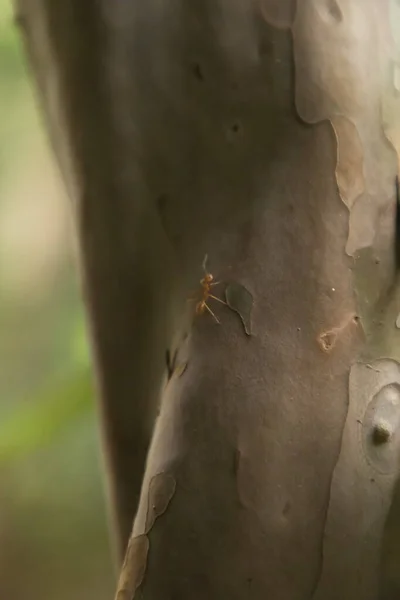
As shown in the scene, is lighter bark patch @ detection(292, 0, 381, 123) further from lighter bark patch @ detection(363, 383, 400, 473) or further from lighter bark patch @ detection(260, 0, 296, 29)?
lighter bark patch @ detection(363, 383, 400, 473)

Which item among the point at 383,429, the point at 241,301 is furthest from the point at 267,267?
the point at 383,429

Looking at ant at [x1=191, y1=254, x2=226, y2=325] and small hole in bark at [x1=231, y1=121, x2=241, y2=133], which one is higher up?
small hole in bark at [x1=231, y1=121, x2=241, y2=133]

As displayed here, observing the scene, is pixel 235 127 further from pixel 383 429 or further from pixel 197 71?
pixel 383 429

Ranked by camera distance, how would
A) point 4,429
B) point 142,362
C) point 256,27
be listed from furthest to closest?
point 4,429
point 142,362
point 256,27

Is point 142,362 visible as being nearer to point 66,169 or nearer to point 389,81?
point 66,169

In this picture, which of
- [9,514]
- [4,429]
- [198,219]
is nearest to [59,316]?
[4,429]

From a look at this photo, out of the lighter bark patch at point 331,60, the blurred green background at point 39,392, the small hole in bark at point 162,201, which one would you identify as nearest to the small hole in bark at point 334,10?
the lighter bark patch at point 331,60

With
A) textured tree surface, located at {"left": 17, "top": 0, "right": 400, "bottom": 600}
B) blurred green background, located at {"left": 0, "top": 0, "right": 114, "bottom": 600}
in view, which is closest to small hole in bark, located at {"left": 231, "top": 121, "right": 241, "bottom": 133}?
textured tree surface, located at {"left": 17, "top": 0, "right": 400, "bottom": 600}

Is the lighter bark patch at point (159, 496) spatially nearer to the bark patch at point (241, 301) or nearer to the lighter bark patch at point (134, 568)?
the lighter bark patch at point (134, 568)
